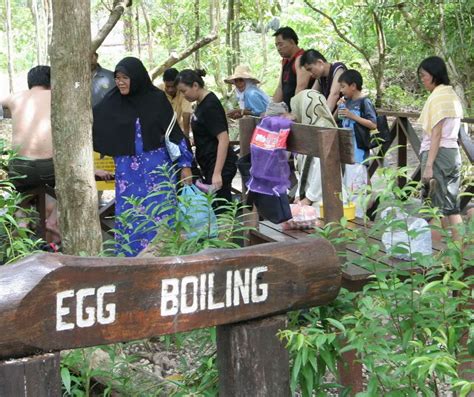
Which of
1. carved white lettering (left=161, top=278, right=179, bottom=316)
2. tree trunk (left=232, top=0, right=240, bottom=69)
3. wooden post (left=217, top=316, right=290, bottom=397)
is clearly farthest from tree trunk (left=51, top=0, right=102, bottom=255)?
tree trunk (left=232, top=0, right=240, bottom=69)

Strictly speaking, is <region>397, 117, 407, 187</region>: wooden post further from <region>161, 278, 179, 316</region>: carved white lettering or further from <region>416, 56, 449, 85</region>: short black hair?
<region>161, 278, 179, 316</region>: carved white lettering

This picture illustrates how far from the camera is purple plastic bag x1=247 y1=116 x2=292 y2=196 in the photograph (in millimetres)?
4281

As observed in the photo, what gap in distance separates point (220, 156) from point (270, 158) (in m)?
1.47

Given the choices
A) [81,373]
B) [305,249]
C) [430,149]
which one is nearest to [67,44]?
[81,373]

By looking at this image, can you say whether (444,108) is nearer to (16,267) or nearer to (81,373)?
(81,373)

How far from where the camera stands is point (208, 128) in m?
5.88

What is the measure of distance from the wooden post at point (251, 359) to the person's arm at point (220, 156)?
11.7 ft

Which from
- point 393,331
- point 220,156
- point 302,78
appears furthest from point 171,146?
point 393,331

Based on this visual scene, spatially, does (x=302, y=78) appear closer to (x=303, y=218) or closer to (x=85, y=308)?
(x=303, y=218)

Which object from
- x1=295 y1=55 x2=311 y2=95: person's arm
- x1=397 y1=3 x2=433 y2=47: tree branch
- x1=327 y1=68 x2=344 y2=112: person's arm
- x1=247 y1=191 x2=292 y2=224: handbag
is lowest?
x1=247 y1=191 x2=292 y2=224: handbag

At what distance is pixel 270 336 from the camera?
2.27 metres

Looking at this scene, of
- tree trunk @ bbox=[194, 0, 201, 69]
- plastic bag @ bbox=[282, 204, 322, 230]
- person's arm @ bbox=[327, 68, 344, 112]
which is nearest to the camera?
plastic bag @ bbox=[282, 204, 322, 230]

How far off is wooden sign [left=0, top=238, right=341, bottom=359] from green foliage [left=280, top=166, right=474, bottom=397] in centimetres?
14

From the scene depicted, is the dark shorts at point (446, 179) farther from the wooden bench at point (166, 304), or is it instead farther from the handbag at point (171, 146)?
the wooden bench at point (166, 304)
